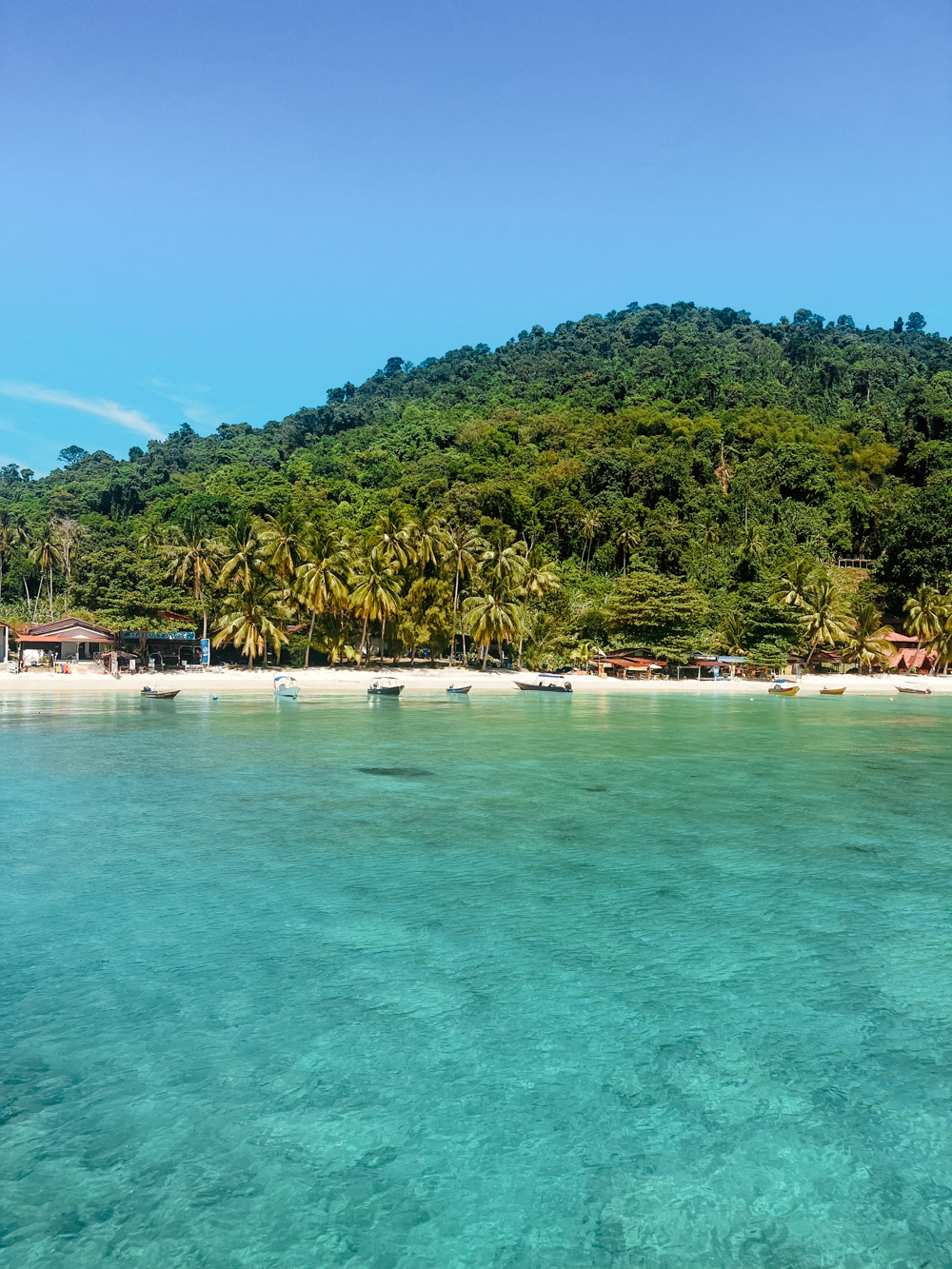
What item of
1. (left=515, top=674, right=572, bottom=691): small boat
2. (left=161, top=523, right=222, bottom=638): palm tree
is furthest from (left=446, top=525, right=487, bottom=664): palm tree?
(left=161, top=523, right=222, bottom=638): palm tree

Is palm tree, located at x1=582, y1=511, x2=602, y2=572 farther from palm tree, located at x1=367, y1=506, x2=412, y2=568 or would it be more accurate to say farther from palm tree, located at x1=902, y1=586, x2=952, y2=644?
palm tree, located at x1=902, y1=586, x2=952, y2=644

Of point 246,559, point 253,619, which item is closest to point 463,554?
point 246,559

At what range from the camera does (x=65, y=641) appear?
56312 millimetres

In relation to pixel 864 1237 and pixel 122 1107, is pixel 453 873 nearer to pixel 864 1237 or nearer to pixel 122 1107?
pixel 122 1107

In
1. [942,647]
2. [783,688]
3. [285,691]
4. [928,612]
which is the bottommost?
[783,688]

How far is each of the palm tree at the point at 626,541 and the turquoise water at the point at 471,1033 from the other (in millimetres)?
54026

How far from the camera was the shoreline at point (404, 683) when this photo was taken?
165 feet

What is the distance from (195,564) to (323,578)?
1165 cm

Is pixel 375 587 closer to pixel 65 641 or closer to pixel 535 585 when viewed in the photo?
pixel 535 585

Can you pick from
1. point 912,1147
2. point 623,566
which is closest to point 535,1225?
point 912,1147

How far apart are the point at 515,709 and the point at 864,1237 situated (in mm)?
37858

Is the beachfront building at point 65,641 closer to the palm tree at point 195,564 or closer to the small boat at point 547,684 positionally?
the palm tree at point 195,564

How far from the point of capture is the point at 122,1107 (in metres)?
7.54

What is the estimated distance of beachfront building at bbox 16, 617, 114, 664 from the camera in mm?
55156
